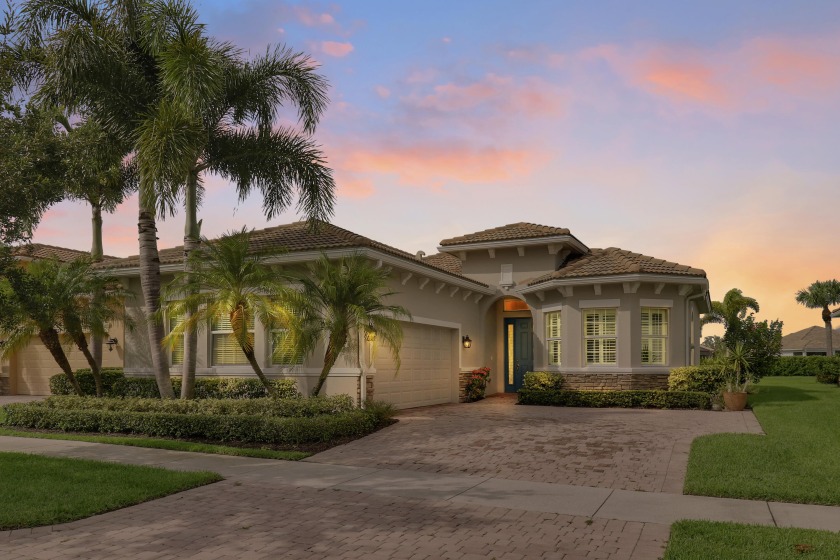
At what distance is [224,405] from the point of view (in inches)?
536

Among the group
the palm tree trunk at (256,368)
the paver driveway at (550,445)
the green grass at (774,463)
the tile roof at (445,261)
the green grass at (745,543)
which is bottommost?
the paver driveway at (550,445)

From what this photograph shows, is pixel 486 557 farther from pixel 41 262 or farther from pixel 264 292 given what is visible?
pixel 41 262

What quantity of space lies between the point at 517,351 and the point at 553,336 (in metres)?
3.09

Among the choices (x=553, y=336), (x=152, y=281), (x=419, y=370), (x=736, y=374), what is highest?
(x=152, y=281)

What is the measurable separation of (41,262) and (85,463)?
29.2 ft

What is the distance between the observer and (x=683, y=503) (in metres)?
7.89

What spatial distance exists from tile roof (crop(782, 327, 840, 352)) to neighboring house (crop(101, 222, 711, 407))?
5396 centimetres

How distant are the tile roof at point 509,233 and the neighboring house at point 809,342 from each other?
53652 millimetres

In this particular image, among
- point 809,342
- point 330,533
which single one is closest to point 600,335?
point 330,533

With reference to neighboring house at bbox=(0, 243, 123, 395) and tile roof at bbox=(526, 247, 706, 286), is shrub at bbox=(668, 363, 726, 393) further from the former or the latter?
neighboring house at bbox=(0, 243, 123, 395)

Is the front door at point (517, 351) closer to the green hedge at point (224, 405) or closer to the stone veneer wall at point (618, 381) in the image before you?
the stone veneer wall at point (618, 381)

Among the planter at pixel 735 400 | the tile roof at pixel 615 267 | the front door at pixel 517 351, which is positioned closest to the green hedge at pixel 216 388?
the tile roof at pixel 615 267

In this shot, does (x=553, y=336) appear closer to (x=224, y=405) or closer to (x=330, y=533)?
(x=224, y=405)

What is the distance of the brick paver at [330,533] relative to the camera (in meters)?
5.98
